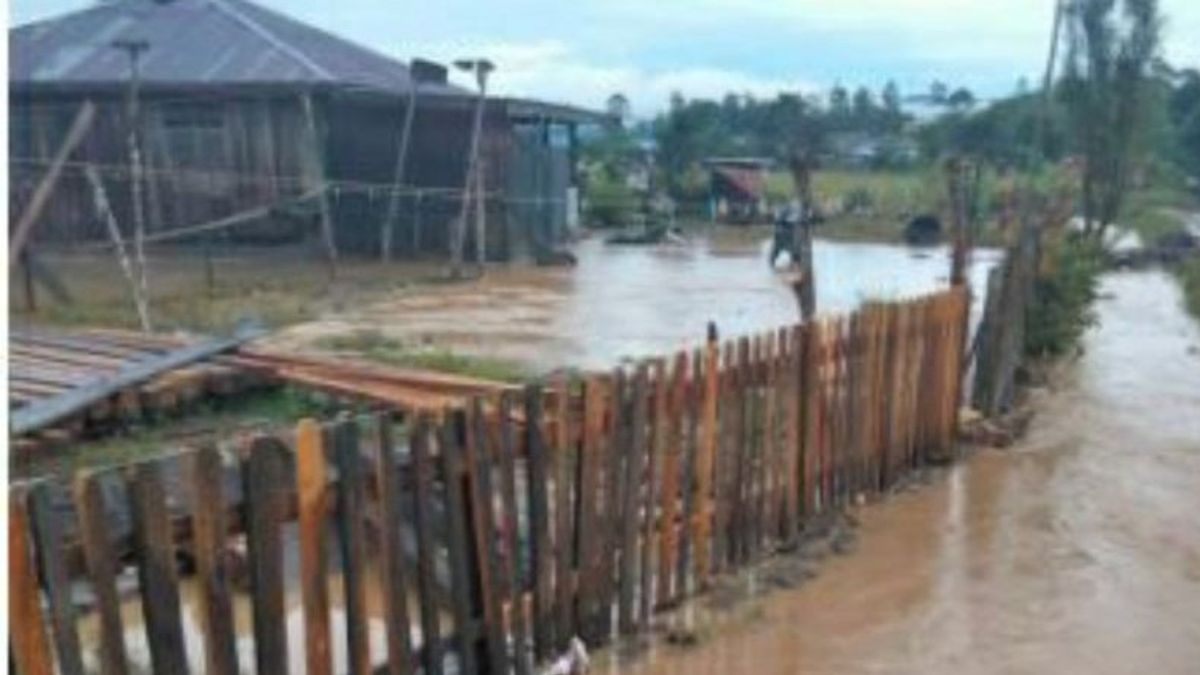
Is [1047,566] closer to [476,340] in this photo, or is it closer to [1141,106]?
[476,340]

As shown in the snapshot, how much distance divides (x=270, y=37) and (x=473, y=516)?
23.1 meters

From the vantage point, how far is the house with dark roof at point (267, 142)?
26156 mm

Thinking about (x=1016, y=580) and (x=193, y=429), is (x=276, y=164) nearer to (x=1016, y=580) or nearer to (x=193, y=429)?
(x=193, y=429)

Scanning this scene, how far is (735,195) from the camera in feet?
146

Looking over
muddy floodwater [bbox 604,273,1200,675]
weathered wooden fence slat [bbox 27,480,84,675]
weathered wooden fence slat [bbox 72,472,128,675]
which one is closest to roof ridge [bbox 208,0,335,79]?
muddy floodwater [bbox 604,273,1200,675]

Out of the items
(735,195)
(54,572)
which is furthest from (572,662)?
(735,195)

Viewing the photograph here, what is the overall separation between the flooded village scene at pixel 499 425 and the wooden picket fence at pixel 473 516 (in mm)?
17

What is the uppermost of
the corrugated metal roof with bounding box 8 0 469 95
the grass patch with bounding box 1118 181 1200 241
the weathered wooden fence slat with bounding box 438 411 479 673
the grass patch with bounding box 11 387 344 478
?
the corrugated metal roof with bounding box 8 0 469 95

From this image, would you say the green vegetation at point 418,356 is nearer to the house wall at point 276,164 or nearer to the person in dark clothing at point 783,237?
the house wall at point 276,164

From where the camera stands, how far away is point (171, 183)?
1041 inches

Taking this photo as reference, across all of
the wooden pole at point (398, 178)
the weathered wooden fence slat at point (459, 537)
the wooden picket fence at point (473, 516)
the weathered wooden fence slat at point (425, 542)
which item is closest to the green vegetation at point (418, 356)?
the wooden picket fence at point (473, 516)

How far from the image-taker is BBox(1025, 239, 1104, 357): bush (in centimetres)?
1491

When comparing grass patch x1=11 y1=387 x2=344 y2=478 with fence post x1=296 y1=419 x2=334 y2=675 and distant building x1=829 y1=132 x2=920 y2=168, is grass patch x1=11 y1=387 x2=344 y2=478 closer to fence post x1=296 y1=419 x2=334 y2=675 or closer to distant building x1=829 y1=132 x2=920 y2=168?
fence post x1=296 y1=419 x2=334 y2=675

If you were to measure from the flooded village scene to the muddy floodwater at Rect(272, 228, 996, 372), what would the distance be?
0.46ft
